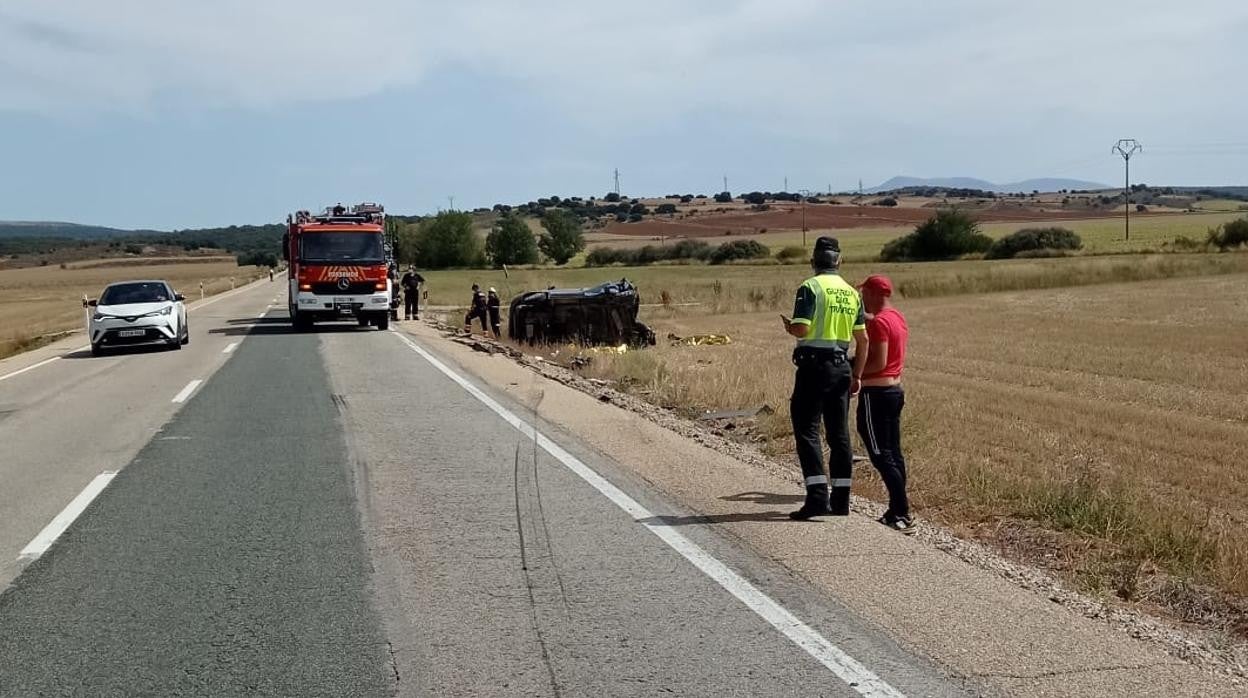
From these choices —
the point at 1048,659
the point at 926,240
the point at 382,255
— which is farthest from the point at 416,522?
the point at 926,240

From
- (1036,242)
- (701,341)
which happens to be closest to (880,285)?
(701,341)

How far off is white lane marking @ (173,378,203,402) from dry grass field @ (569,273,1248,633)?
6329 mm

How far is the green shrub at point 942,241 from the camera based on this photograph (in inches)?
3590

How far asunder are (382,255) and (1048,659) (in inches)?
1008

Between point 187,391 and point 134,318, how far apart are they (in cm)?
894

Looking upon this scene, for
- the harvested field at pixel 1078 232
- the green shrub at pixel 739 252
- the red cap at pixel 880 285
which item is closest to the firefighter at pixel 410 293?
the red cap at pixel 880 285

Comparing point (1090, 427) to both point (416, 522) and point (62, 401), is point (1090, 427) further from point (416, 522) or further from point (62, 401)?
point (62, 401)

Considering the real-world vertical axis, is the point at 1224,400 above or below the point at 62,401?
below

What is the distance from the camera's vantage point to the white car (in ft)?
79.0

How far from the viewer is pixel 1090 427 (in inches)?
581

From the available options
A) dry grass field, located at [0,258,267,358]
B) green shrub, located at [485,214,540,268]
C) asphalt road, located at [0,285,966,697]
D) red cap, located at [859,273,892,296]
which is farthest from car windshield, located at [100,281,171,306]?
green shrub, located at [485,214,540,268]

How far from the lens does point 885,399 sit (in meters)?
7.70

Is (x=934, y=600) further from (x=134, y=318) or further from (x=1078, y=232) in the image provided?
(x=1078, y=232)

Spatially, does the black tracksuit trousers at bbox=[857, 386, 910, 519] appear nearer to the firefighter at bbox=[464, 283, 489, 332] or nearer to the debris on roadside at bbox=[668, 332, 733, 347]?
the debris on roadside at bbox=[668, 332, 733, 347]
